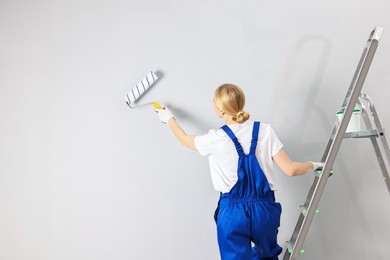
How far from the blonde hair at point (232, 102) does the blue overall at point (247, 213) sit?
0.22 feet

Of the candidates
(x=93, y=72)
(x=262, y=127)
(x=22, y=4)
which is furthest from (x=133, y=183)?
(x=22, y=4)

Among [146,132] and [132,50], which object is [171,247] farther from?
[132,50]

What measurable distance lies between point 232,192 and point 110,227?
32.2 inches

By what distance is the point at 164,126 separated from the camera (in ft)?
7.52

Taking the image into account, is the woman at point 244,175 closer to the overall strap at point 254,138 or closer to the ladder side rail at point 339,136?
the overall strap at point 254,138

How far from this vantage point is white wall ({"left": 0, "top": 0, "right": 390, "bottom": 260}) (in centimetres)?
227

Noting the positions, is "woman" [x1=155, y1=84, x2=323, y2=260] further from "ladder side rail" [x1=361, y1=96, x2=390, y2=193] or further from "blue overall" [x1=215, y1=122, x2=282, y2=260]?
"ladder side rail" [x1=361, y1=96, x2=390, y2=193]

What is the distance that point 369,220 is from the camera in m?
2.24

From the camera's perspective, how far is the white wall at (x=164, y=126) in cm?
227

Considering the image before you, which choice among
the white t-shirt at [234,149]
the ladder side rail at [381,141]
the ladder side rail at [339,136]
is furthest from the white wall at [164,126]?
the ladder side rail at [339,136]

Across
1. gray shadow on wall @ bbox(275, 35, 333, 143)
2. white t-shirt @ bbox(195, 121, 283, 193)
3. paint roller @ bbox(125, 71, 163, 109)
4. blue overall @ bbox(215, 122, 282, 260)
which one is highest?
paint roller @ bbox(125, 71, 163, 109)

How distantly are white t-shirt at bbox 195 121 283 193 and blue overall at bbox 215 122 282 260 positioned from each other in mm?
28

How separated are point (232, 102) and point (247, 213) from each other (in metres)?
0.49

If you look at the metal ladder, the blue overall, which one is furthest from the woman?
the metal ladder
